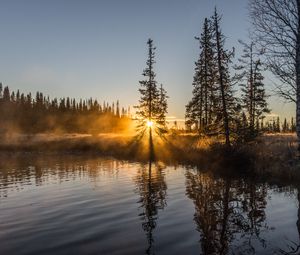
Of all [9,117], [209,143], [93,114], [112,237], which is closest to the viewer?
[112,237]

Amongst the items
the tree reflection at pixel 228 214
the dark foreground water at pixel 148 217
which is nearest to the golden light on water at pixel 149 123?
the dark foreground water at pixel 148 217

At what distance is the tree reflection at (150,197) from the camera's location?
41.2 ft

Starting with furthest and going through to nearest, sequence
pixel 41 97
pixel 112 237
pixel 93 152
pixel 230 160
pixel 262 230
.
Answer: pixel 41 97, pixel 93 152, pixel 230 160, pixel 262 230, pixel 112 237

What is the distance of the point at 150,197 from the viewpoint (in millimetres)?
18203

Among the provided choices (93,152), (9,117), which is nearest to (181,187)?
(93,152)

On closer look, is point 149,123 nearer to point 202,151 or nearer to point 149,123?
point 149,123

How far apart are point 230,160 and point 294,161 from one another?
7166 millimetres

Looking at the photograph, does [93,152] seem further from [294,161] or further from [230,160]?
[294,161]

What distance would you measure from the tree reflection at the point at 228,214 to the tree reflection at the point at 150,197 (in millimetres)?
1494

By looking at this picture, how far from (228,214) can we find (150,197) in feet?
15.9

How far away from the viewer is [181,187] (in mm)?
21062

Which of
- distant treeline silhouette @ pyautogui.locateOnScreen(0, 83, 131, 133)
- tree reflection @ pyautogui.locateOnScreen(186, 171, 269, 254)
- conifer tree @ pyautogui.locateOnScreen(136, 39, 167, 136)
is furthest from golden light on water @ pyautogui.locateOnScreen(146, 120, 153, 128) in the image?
distant treeline silhouette @ pyautogui.locateOnScreen(0, 83, 131, 133)

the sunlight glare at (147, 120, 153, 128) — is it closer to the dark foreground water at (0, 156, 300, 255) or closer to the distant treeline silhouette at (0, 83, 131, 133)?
the dark foreground water at (0, 156, 300, 255)

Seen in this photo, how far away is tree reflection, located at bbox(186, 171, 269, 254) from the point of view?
10.8m
